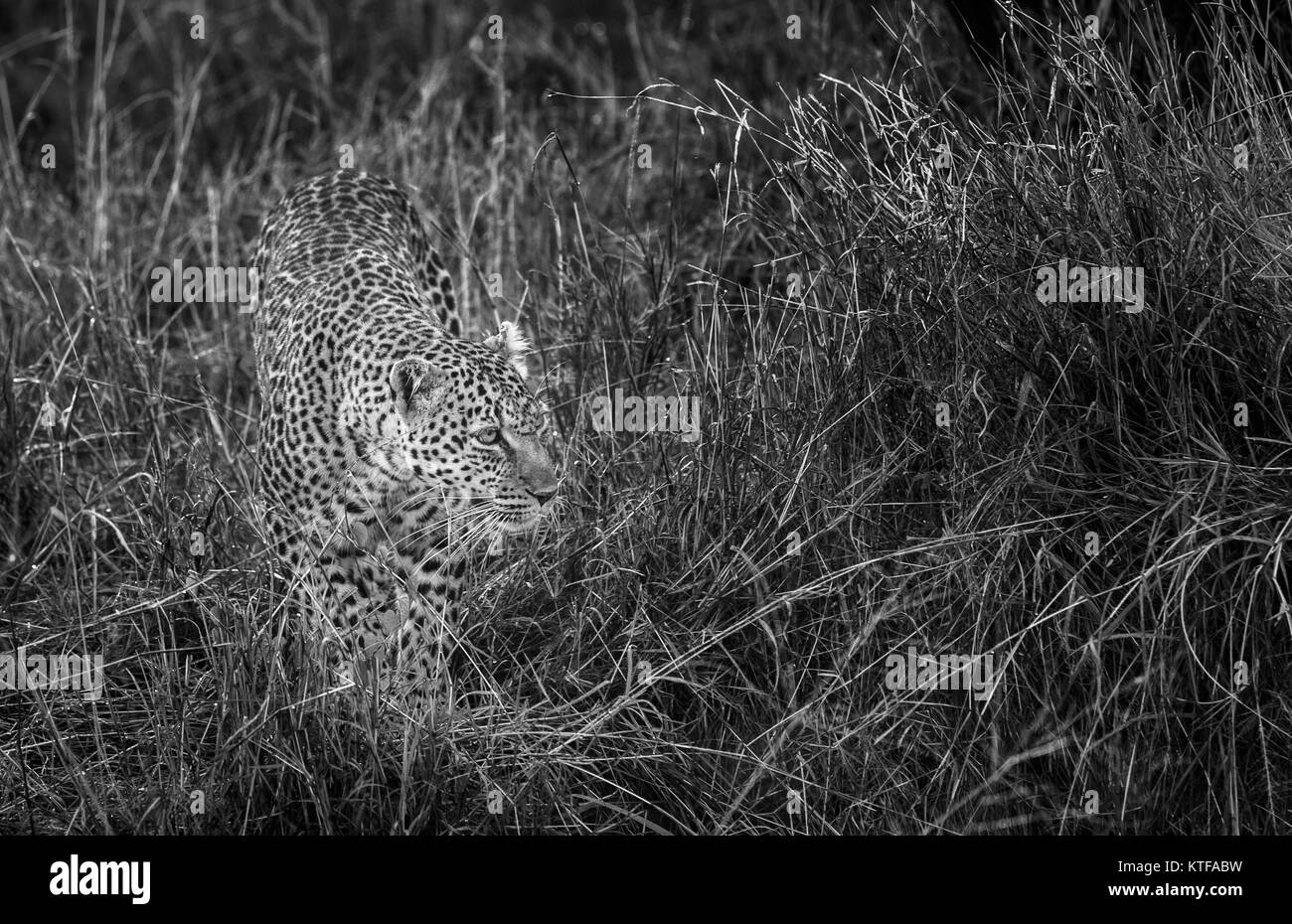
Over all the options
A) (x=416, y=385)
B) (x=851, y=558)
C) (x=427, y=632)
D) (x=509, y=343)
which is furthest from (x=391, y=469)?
(x=851, y=558)

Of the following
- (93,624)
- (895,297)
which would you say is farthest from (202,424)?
(895,297)

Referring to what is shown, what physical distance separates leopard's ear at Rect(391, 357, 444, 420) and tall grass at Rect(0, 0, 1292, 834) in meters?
0.69

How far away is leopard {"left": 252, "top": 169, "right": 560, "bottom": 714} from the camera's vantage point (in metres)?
5.12

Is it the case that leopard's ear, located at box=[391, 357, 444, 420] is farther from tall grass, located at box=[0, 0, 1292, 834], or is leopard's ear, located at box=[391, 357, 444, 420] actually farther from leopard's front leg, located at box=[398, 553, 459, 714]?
tall grass, located at box=[0, 0, 1292, 834]

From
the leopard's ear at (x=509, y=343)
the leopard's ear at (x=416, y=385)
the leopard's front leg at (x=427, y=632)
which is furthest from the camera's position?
the leopard's ear at (x=509, y=343)

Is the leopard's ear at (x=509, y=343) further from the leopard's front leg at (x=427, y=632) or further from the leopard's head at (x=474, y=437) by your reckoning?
the leopard's front leg at (x=427, y=632)

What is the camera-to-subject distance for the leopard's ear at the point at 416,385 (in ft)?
16.8

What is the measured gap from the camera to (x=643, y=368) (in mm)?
6098

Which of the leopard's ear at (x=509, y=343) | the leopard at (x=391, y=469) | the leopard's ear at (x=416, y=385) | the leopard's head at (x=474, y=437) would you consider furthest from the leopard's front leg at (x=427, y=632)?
the leopard's ear at (x=509, y=343)

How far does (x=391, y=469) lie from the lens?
5242 mm

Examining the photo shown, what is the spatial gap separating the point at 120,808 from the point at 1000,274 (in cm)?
311

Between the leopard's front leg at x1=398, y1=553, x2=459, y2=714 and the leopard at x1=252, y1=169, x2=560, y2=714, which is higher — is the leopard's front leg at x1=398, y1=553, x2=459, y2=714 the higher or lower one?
the lower one

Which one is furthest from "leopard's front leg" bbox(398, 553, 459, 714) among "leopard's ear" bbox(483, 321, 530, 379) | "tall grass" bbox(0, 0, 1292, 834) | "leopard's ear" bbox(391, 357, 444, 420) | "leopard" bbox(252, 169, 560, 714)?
"leopard's ear" bbox(483, 321, 530, 379)

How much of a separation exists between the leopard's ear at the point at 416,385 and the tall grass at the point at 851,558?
0.69m
